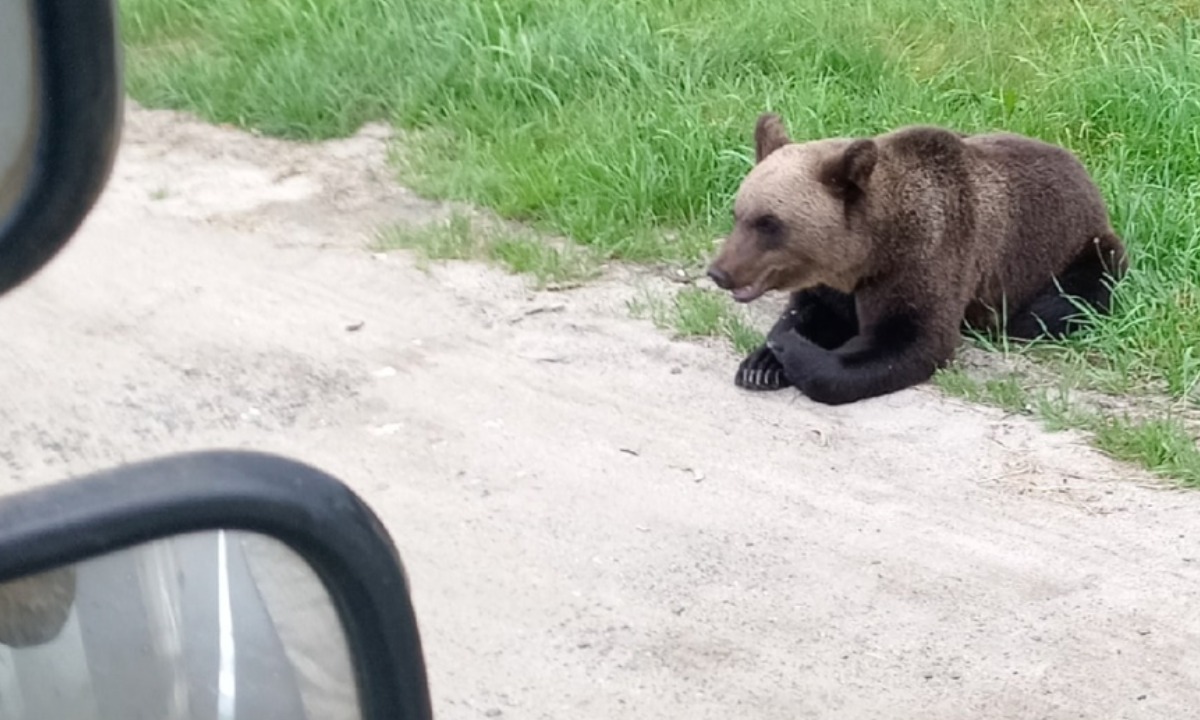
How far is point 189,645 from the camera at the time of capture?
1.40m

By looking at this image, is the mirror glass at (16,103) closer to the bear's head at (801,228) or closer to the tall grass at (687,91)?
the bear's head at (801,228)

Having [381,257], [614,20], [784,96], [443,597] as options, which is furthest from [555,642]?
[614,20]

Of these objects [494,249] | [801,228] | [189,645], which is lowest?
[494,249]

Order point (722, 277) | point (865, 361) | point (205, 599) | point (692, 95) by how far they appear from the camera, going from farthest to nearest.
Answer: point (692, 95), point (722, 277), point (865, 361), point (205, 599)

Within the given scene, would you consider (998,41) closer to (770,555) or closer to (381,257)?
(381,257)

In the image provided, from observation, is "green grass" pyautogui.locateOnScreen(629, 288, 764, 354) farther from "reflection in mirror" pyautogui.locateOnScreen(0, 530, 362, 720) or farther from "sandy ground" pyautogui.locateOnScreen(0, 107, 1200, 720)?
"reflection in mirror" pyautogui.locateOnScreen(0, 530, 362, 720)

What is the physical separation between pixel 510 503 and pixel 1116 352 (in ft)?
6.50

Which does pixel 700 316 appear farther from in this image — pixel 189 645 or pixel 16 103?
pixel 16 103

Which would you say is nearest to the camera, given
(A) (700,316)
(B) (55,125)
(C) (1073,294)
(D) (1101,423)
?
(B) (55,125)

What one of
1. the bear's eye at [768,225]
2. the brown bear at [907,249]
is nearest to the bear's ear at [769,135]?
the brown bear at [907,249]

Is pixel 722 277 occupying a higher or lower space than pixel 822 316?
higher

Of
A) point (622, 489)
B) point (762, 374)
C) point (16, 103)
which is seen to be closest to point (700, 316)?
point (762, 374)

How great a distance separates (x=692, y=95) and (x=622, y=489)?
3006mm

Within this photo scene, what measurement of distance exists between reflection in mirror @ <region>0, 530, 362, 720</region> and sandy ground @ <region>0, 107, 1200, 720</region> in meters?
1.31
